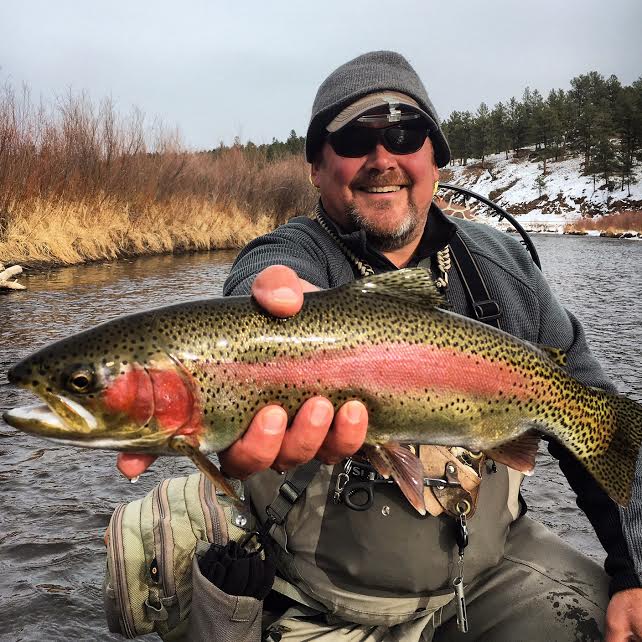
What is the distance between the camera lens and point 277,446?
5.97ft

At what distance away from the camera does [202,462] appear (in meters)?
1.72

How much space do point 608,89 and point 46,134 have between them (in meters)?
91.9

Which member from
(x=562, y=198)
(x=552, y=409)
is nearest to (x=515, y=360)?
(x=552, y=409)

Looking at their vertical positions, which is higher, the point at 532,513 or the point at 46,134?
the point at 46,134

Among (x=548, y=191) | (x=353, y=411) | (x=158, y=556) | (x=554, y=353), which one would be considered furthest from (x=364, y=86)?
(x=548, y=191)

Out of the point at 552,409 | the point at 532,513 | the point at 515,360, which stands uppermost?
the point at 515,360

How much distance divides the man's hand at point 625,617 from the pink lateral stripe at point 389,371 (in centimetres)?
118

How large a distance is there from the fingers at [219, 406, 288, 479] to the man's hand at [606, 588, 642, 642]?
1729 millimetres

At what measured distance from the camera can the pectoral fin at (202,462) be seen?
5.66ft

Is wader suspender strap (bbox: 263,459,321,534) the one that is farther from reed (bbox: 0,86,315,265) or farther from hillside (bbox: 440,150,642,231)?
hillside (bbox: 440,150,642,231)

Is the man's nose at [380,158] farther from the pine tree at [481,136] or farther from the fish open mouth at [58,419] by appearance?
the pine tree at [481,136]

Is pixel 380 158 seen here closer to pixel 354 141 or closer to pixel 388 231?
pixel 354 141

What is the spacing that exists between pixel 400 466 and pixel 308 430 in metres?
0.38

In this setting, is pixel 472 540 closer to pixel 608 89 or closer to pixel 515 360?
pixel 515 360
